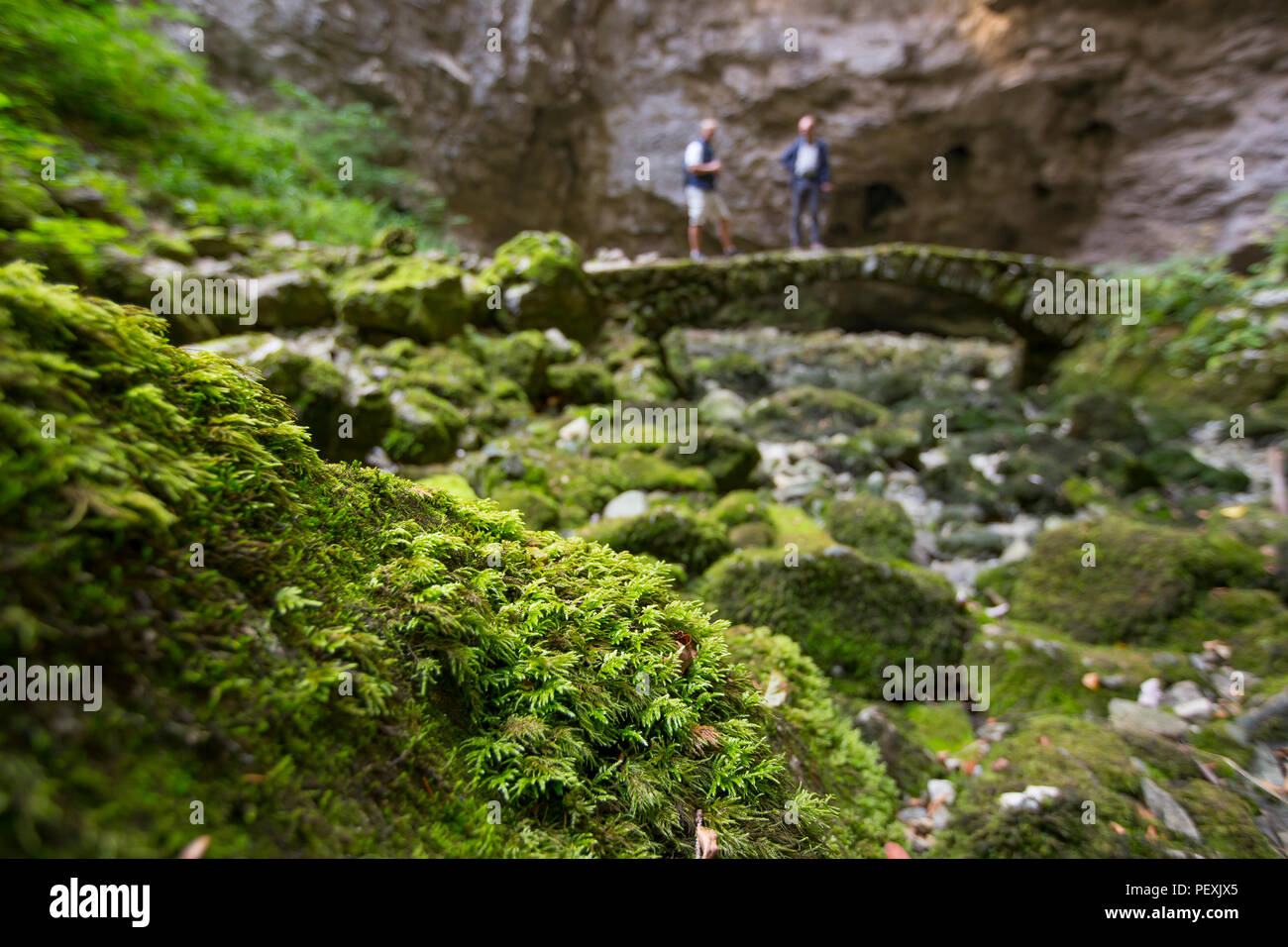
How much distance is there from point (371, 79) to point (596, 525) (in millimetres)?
17894

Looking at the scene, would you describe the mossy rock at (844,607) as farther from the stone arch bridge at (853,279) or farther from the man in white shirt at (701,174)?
the man in white shirt at (701,174)

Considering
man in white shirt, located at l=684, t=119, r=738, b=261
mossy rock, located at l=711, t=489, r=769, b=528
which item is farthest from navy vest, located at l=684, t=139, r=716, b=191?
mossy rock, located at l=711, t=489, r=769, b=528

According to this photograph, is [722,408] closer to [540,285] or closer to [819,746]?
[540,285]

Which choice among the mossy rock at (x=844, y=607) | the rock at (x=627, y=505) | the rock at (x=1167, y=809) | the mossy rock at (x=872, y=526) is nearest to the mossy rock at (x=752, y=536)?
the mossy rock at (x=844, y=607)

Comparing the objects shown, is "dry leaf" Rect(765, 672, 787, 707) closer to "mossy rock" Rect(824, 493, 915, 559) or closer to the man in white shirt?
"mossy rock" Rect(824, 493, 915, 559)

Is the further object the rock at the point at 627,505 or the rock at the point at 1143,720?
the rock at the point at 627,505

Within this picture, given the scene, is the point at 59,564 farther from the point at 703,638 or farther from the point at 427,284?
the point at 427,284

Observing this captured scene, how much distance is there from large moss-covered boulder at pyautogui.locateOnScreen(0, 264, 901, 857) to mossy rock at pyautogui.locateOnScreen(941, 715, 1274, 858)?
1.42m

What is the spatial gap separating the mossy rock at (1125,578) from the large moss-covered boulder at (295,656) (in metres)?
4.08

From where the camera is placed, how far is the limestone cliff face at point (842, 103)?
44.4ft

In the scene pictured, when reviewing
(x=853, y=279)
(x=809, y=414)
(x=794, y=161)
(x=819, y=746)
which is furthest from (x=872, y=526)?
(x=794, y=161)

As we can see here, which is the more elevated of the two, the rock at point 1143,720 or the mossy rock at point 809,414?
the mossy rock at point 809,414

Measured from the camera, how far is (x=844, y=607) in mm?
3580

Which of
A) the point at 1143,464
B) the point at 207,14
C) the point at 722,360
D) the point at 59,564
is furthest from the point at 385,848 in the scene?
the point at 207,14
